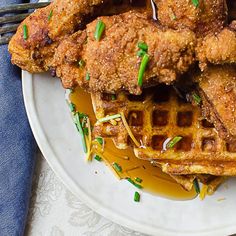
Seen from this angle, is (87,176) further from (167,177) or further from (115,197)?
(167,177)

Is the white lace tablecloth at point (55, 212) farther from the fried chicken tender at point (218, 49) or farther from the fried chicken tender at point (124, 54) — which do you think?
the fried chicken tender at point (218, 49)

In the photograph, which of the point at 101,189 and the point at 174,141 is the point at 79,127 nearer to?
the point at 101,189

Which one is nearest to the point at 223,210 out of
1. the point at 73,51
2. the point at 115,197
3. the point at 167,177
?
the point at 167,177

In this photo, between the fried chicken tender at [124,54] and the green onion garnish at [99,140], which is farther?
the green onion garnish at [99,140]

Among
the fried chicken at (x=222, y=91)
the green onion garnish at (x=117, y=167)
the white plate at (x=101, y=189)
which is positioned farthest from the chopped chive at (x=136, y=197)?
the fried chicken at (x=222, y=91)

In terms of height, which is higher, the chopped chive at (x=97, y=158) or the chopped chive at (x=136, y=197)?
the chopped chive at (x=97, y=158)

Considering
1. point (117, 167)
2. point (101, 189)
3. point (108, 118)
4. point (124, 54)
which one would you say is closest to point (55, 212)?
point (101, 189)

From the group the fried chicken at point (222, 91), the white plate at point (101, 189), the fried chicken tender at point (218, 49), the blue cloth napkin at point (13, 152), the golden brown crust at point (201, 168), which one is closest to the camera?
the fried chicken tender at point (218, 49)
